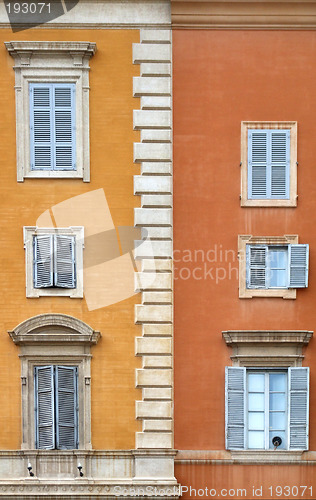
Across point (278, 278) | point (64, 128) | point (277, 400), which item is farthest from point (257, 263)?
point (64, 128)

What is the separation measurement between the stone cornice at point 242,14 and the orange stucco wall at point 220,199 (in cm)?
24

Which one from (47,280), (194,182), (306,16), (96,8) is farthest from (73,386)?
(306,16)

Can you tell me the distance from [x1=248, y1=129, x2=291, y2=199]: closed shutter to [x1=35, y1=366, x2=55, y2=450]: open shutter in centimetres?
591

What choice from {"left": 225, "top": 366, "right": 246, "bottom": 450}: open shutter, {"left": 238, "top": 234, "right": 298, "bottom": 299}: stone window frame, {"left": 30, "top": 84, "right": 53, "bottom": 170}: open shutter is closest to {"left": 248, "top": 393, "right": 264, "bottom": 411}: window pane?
{"left": 225, "top": 366, "right": 246, "bottom": 450}: open shutter

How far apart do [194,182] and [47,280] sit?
12.7 feet

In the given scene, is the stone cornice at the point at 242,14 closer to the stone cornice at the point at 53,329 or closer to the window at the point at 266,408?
the stone cornice at the point at 53,329

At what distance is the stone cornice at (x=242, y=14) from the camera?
19.9 metres

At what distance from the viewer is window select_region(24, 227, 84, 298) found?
773 inches

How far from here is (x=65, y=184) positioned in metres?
19.8

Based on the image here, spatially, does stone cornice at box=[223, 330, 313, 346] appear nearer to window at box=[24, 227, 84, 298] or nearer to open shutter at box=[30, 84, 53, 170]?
window at box=[24, 227, 84, 298]

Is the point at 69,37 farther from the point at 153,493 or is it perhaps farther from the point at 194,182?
the point at 153,493

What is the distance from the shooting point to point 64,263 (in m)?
19.7

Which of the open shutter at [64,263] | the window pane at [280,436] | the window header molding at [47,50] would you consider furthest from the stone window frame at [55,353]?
the window header molding at [47,50]

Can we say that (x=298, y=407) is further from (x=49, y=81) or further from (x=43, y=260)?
(x=49, y=81)
